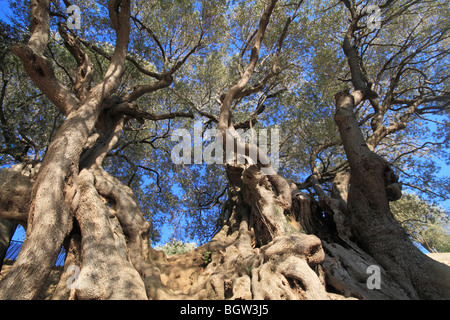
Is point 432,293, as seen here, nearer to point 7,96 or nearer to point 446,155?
point 446,155

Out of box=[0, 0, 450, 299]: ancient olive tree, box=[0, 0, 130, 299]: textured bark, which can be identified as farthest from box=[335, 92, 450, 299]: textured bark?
box=[0, 0, 130, 299]: textured bark

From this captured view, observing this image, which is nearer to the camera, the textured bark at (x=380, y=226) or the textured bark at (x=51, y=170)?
the textured bark at (x=51, y=170)

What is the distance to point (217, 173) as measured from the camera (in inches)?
520

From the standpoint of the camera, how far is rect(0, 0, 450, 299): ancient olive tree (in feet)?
13.8

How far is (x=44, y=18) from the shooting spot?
629 centimetres

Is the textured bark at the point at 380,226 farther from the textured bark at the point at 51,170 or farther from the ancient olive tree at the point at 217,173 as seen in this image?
the textured bark at the point at 51,170

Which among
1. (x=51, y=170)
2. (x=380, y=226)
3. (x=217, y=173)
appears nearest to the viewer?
(x=51, y=170)

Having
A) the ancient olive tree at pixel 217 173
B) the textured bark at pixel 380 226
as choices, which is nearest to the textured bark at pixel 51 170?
the ancient olive tree at pixel 217 173

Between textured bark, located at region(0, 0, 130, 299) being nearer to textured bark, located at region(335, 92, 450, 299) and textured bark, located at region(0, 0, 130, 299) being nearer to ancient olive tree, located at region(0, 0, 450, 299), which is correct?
ancient olive tree, located at region(0, 0, 450, 299)

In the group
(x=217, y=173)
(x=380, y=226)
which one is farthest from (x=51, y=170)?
(x=217, y=173)

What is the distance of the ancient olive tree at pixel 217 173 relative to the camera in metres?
4.20

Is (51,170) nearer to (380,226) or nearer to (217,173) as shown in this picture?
(380,226)

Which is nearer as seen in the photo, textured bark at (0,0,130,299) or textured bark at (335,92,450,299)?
textured bark at (0,0,130,299)
